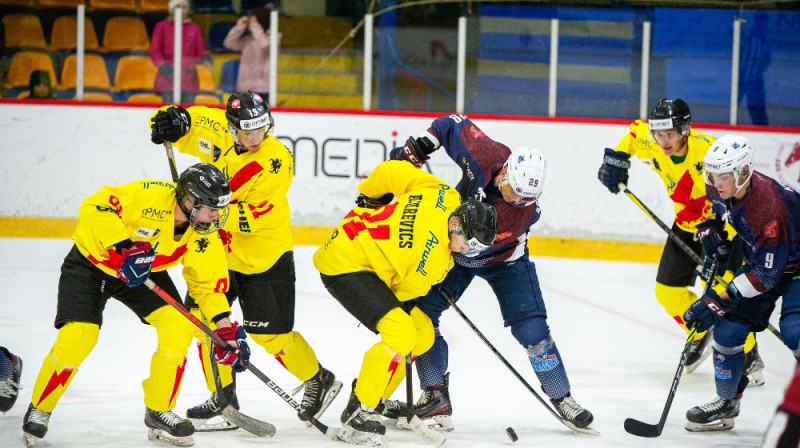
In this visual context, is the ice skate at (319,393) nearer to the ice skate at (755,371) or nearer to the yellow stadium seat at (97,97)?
the ice skate at (755,371)

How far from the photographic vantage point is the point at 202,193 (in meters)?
3.70

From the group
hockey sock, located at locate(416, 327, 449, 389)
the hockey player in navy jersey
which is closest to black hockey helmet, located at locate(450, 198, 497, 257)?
the hockey player in navy jersey

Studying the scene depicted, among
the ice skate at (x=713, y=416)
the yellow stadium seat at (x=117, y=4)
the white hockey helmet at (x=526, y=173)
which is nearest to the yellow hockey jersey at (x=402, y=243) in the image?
the white hockey helmet at (x=526, y=173)

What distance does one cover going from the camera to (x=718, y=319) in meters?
4.37

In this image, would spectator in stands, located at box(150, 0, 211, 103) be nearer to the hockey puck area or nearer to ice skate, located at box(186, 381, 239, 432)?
ice skate, located at box(186, 381, 239, 432)

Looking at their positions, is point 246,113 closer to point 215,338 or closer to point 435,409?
point 215,338

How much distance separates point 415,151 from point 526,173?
2.10 feet

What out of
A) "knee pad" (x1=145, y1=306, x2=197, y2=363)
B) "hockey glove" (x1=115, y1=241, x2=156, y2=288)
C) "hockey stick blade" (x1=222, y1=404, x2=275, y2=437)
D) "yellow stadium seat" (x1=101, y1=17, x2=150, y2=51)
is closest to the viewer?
"hockey glove" (x1=115, y1=241, x2=156, y2=288)

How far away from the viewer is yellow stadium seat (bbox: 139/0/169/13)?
847 cm

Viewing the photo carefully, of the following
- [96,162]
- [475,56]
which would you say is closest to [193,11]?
[96,162]

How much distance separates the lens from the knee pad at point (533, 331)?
427 cm

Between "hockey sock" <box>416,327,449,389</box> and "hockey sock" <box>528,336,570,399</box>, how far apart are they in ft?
1.12

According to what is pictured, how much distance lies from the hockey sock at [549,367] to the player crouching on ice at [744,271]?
21.4 inches

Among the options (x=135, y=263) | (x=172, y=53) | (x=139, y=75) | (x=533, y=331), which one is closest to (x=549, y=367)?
(x=533, y=331)
